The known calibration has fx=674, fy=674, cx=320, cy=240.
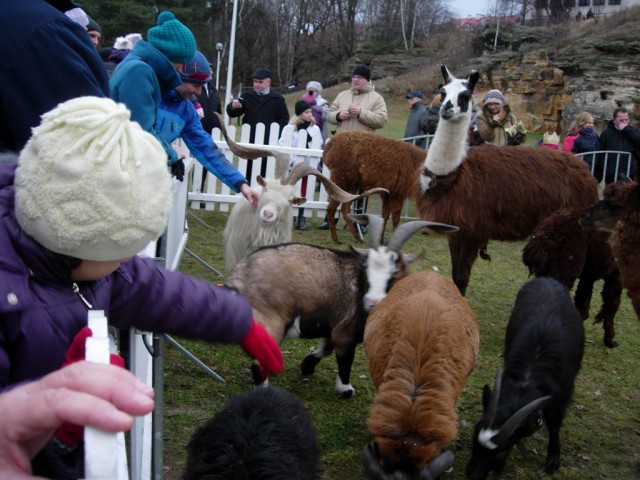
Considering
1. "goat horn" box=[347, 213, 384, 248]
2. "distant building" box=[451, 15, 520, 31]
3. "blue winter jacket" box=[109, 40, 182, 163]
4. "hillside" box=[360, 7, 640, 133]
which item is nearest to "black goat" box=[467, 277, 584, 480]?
"goat horn" box=[347, 213, 384, 248]

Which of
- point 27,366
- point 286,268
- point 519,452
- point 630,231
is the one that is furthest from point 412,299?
point 27,366

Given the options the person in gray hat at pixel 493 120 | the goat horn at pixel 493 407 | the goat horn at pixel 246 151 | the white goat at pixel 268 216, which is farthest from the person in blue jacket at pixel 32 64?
the person in gray hat at pixel 493 120

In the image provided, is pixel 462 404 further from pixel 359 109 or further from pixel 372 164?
pixel 359 109

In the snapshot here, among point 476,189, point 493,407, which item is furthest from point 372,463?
point 476,189

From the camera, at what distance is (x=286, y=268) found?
4.96m

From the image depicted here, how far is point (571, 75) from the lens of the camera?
31.8 m

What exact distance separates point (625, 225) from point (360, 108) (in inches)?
282

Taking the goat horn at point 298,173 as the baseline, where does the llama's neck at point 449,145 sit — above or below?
above

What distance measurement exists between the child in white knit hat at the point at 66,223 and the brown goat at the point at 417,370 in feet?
7.19

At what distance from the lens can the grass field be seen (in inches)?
177

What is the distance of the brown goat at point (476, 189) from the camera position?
754cm

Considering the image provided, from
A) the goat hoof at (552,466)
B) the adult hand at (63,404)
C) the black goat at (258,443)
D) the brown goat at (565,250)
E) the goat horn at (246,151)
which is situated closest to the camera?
the adult hand at (63,404)

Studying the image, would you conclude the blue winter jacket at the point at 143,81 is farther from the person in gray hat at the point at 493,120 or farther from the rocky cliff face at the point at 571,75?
the rocky cliff face at the point at 571,75

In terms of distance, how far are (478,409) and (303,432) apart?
8.10ft
